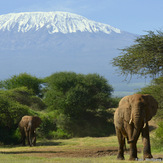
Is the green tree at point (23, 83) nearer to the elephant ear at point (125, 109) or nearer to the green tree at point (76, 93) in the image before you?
the green tree at point (76, 93)

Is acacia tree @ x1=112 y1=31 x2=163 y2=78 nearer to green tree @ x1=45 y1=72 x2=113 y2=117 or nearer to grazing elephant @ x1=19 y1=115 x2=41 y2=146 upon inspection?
grazing elephant @ x1=19 y1=115 x2=41 y2=146

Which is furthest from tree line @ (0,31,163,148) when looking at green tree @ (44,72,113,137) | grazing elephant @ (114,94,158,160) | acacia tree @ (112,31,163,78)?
grazing elephant @ (114,94,158,160)

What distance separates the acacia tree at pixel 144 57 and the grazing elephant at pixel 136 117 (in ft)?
28.9

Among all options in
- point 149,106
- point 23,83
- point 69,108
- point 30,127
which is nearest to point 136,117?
point 149,106

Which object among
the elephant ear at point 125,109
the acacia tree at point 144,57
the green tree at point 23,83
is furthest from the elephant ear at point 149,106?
the green tree at point 23,83

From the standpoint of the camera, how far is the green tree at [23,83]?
76.6 meters

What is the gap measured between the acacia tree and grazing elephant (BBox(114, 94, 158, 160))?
880cm

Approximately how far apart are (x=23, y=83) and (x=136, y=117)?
65168 millimetres

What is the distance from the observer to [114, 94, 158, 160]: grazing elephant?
14.2m

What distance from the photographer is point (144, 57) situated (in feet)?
76.6

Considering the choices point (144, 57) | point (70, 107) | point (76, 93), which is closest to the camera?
point (144, 57)

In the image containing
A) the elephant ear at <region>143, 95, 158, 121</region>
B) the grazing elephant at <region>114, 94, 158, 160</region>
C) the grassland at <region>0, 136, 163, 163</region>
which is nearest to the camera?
the grazing elephant at <region>114, 94, 158, 160</region>

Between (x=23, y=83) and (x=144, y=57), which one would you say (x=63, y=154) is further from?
(x=23, y=83)

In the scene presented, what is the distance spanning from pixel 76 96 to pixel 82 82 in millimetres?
3631
